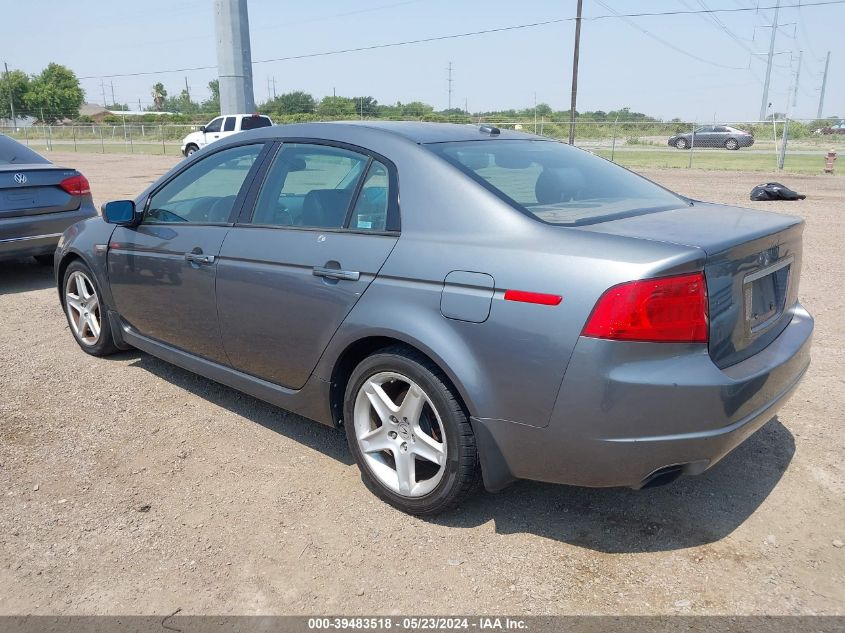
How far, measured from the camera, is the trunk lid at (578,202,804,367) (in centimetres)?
254

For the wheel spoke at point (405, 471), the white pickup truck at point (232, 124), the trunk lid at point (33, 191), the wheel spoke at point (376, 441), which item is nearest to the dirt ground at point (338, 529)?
the wheel spoke at point (405, 471)

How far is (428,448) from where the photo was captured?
295cm

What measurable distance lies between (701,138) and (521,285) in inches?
1529

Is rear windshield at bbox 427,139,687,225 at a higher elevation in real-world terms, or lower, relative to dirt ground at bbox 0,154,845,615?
higher

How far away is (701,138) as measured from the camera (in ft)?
123

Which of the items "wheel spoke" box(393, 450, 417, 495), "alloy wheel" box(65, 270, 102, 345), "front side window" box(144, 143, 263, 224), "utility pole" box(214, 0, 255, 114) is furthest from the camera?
"utility pole" box(214, 0, 255, 114)

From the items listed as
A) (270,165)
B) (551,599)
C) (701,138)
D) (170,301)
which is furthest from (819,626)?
(701,138)

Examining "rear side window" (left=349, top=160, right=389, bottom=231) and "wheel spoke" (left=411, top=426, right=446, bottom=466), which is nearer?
"wheel spoke" (left=411, top=426, right=446, bottom=466)

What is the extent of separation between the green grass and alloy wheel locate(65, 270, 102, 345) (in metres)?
20.3

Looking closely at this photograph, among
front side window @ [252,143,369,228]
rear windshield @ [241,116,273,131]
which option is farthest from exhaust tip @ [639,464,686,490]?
rear windshield @ [241,116,273,131]

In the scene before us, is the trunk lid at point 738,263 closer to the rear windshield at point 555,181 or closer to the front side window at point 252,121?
the rear windshield at point 555,181

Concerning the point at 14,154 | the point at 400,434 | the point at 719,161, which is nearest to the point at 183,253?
the point at 400,434

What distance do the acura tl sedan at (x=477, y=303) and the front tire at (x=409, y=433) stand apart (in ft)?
0.03

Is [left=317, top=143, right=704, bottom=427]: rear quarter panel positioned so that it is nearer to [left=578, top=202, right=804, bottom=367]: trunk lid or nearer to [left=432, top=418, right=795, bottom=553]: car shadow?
[left=578, top=202, right=804, bottom=367]: trunk lid
